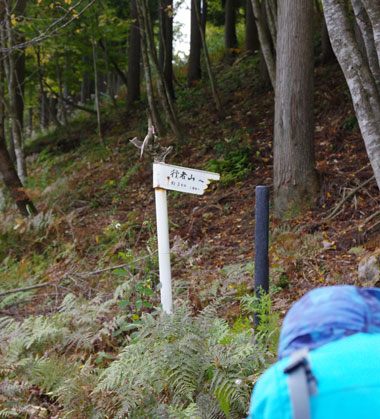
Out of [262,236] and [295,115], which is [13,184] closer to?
[295,115]

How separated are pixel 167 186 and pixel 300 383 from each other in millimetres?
2973

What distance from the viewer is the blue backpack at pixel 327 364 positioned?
1021 mm

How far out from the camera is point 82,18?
1484cm

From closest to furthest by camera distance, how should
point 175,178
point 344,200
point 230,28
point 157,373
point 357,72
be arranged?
point 157,373, point 175,178, point 357,72, point 344,200, point 230,28

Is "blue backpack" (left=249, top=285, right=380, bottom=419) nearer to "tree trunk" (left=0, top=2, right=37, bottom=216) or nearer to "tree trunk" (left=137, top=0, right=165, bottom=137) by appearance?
"tree trunk" (left=0, top=2, right=37, bottom=216)

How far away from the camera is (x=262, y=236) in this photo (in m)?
3.34

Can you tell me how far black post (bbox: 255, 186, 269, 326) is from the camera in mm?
3283

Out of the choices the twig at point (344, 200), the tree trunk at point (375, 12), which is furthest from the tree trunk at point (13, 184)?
the tree trunk at point (375, 12)

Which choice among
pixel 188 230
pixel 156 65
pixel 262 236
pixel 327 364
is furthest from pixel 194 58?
pixel 327 364

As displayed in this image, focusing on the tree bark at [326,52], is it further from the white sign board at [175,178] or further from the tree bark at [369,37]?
the white sign board at [175,178]

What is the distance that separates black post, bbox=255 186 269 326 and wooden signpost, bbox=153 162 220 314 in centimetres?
61

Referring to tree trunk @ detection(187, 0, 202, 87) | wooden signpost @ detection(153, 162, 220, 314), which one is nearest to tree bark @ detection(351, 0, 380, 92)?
wooden signpost @ detection(153, 162, 220, 314)

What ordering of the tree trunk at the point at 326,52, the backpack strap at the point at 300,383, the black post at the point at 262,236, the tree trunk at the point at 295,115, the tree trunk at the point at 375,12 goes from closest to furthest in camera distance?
the backpack strap at the point at 300,383, the black post at the point at 262,236, the tree trunk at the point at 375,12, the tree trunk at the point at 295,115, the tree trunk at the point at 326,52

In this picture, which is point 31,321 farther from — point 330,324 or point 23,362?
point 330,324
